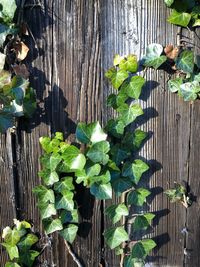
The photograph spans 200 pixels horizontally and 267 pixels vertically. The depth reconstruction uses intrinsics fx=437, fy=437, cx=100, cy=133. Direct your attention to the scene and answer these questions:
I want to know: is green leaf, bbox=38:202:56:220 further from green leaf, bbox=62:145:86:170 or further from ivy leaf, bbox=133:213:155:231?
ivy leaf, bbox=133:213:155:231

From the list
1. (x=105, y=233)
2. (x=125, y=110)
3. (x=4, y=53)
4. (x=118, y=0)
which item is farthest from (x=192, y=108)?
(x=4, y=53)

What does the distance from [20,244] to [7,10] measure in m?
1.05

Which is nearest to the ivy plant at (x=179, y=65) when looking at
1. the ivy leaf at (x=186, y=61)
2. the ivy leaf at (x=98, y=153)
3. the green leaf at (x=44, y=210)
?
the ivy leaf at (x=186, y=61)


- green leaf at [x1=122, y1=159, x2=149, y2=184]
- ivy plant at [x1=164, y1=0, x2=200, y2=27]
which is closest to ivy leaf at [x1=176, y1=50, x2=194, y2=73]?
ivy plant at [x1=164, y1=0, x2=200, y2=27]

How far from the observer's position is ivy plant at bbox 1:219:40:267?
6.59 feet

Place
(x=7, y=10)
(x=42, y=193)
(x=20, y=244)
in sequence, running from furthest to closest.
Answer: (x=20, y=244) → (x=42, y=193) → (x=7, y=10)

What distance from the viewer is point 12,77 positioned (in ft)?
5.95

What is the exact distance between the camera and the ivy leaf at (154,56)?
1784 millimetres

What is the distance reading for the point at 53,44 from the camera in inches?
71.4

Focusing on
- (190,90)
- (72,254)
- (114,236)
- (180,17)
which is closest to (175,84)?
(190,90)

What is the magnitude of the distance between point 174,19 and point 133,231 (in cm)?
97

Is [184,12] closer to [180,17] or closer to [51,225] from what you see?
[180,17]

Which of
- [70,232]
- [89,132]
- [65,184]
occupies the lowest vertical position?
[70,232]

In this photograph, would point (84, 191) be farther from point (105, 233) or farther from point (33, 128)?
point (33, 128)
